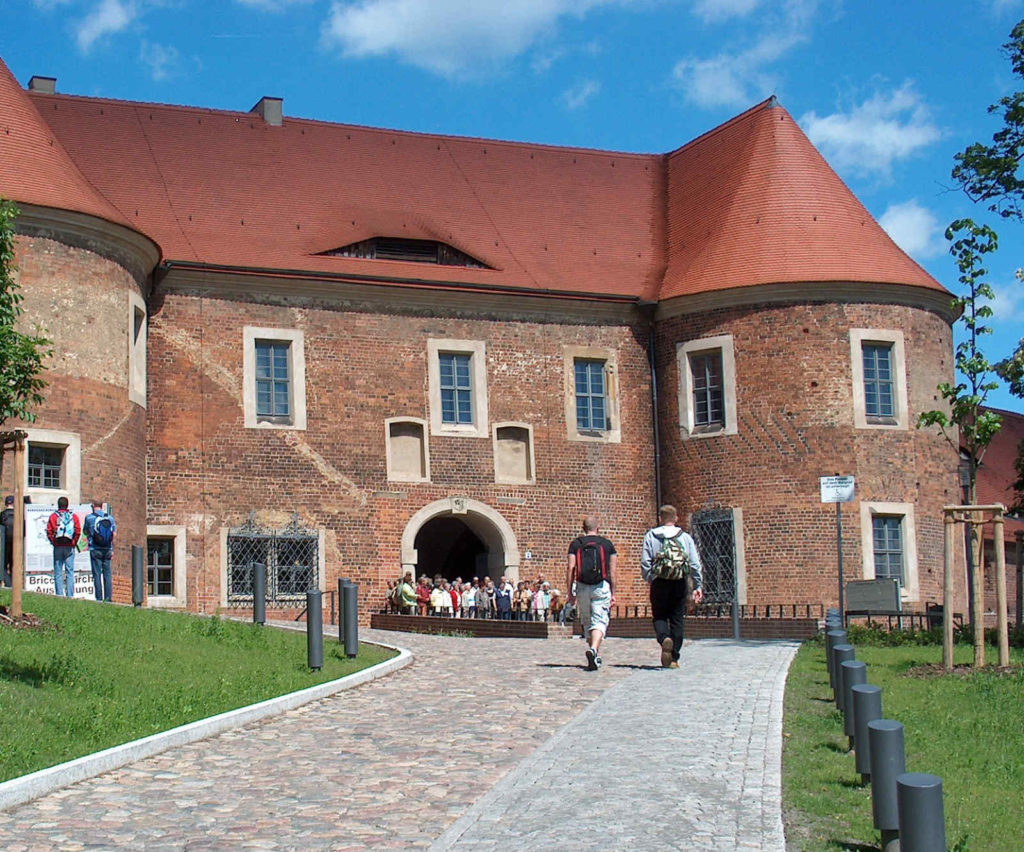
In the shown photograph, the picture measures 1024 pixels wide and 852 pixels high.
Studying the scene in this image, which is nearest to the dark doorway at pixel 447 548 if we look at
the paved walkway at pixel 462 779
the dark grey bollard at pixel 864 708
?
the paved walkway at pixel 462 779

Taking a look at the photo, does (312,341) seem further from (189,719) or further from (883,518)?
(189,719)

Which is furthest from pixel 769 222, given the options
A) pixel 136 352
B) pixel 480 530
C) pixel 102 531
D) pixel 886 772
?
pixel 886 772

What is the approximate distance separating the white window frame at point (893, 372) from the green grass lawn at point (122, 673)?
48.4 ft

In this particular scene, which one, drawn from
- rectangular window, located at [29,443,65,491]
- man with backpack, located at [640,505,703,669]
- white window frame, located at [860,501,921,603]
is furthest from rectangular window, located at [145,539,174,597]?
man with backpack, located at [640,505,703,669]

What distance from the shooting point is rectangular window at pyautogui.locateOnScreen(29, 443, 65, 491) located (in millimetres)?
24875

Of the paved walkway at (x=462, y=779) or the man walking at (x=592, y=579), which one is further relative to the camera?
the man walking at (x=592, y=579)

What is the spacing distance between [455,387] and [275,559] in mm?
4947

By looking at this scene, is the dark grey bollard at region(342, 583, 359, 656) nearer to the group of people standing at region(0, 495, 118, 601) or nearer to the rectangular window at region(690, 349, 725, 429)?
the group of people standing at region(0, 495, 118, 601)

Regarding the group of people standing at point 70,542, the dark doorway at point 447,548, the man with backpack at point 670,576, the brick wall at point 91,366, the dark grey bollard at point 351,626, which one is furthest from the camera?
the dark doorway at point 447,548

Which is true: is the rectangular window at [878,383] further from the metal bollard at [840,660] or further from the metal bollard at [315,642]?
the metal bollard at [840,660]

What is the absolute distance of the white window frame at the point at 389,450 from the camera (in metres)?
29.8

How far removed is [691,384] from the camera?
31453 mm

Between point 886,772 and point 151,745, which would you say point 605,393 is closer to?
point 151,745

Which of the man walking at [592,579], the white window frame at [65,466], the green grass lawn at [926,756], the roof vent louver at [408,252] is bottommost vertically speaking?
the green grass lawn at [926,756]
